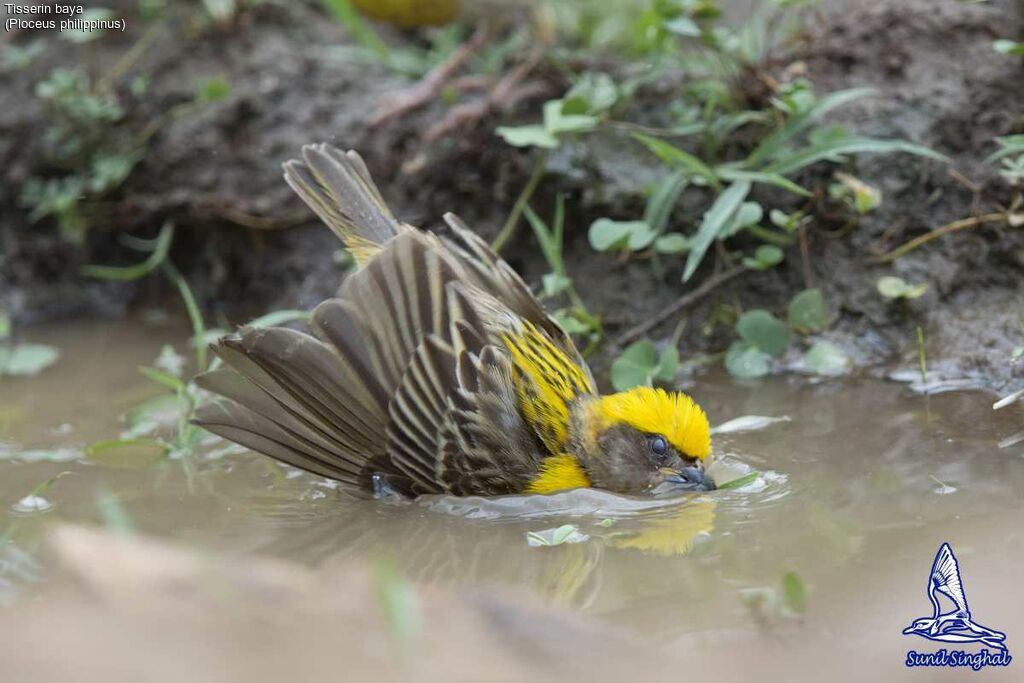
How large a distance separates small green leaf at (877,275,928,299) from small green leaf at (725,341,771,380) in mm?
458

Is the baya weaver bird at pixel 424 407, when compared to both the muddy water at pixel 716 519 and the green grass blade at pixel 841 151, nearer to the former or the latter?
the muddy water at pixel 716 519

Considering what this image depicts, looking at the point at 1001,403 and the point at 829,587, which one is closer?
the point at 829,587

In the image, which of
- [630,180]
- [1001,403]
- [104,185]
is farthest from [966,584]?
[104,185]

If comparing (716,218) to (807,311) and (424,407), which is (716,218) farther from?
(424,407)

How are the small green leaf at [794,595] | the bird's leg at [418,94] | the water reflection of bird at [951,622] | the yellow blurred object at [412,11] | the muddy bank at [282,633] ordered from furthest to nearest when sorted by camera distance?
the yellow blurred object at [412,11] < the bird's leg at [418,94] < the small green leaf at [794,595] < the water reflection of bird at [951,622] < the muddy bank at [282,633]

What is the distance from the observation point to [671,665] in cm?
220

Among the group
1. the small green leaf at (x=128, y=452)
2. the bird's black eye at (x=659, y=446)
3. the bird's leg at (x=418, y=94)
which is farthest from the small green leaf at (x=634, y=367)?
the bird's leg at (x=418, y=94)

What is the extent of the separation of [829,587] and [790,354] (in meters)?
1.91

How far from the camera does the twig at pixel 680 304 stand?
452 centimetres

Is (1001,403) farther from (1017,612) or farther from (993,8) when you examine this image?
(993,8)

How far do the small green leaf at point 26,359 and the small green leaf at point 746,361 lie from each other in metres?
2.70

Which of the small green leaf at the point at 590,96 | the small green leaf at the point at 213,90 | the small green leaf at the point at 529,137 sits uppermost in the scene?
the small green leaf at the point at 213,90

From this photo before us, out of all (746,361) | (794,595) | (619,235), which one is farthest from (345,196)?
(794,595)

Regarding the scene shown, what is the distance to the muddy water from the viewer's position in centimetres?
248
